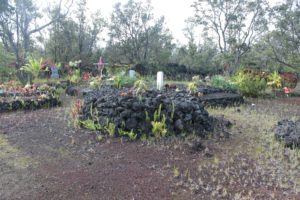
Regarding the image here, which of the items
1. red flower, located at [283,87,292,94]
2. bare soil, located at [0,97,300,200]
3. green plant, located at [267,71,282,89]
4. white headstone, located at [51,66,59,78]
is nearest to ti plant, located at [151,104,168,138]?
bare soil, located at [0,97,300,200]

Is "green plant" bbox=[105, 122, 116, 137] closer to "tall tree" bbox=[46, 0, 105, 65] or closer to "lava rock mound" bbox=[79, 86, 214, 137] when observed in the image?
"lava rock mound" bbox=[79, 86, 214, 137]

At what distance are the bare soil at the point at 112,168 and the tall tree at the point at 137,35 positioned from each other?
11.1 metres

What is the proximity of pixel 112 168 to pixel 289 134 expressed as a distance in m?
2.46

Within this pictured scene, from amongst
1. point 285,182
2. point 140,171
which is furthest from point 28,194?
point 285,182

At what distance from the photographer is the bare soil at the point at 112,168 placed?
9.31ft

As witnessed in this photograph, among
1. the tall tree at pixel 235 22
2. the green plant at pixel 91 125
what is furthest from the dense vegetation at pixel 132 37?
the green plant at pixel 91 125

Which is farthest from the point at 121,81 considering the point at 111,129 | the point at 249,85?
the point at 111,129

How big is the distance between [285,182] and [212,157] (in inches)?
34.4

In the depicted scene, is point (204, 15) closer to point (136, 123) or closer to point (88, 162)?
point (136, 123)

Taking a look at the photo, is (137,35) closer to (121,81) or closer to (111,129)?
(121,81)

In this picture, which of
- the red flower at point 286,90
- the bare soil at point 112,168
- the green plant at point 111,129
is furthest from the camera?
the red flower at point 286,90

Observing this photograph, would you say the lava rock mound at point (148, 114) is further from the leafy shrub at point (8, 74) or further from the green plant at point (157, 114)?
the leafy shrub at point (8, 74)

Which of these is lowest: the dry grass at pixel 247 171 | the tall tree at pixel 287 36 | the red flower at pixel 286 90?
the dry grass at pixel 247 171

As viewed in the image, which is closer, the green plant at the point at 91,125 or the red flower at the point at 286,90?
the green plant at the point at 91,125
